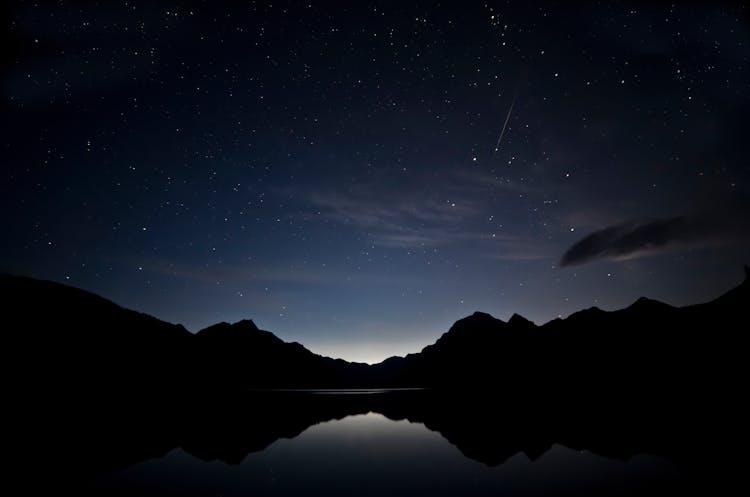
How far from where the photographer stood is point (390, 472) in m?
12.5

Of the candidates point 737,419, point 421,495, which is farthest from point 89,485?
point 737,419

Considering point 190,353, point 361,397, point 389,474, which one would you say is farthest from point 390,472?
point 190,353

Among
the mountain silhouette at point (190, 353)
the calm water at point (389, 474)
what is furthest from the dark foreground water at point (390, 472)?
the mountain silhouette at point (190, 353)

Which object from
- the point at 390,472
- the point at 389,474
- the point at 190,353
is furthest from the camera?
the point at 190,353

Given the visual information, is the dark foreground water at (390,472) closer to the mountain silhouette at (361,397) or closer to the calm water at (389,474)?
the calm water at (389,474)

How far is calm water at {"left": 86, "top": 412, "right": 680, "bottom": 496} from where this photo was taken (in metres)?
10.1

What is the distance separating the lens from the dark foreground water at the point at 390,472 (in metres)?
10.1

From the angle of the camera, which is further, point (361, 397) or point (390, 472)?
point (361, 397)

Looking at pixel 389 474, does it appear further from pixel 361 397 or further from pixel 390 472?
pixel 361 397

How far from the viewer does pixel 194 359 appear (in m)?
196

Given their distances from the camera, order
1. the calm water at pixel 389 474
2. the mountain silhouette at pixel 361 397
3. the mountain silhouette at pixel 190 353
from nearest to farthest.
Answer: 1. the calm water at pixel 389 474
2. the mountain silhouette at pixel 361 397
3. the mountain silhouette at pixel 190 353

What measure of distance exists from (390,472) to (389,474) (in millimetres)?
280

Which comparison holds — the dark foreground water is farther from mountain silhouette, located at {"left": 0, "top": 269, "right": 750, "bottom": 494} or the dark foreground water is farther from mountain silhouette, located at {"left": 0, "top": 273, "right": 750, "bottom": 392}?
mountain silhouette, located at {"left": 0, "top": 273, "right": 750, "bottom": 392}

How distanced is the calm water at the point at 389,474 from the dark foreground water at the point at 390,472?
0.03 metres
